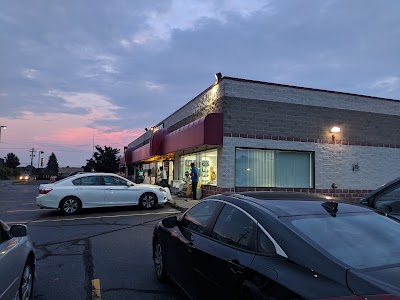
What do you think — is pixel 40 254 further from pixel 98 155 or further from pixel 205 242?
pixel 98 155

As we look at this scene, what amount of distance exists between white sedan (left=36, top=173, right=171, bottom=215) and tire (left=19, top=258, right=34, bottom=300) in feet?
29.8

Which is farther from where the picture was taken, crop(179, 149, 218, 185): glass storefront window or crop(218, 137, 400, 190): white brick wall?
crop(179, 149, 218, 185): glass storefront window

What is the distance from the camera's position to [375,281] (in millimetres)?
2270

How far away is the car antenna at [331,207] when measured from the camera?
3.29 meters

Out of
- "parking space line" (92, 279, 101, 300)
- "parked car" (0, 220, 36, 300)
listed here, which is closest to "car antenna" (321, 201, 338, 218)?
"parked car" (0, 220, 36, 300)

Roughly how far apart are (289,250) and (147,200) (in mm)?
12115

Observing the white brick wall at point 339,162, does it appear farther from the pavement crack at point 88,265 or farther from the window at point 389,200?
the window at point 389,200

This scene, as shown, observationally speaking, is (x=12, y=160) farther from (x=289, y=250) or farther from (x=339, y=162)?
(x=289, y=250)

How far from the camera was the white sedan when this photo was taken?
13.1 metres

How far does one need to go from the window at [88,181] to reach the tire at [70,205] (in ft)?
2.10

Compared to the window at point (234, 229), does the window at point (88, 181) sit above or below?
above

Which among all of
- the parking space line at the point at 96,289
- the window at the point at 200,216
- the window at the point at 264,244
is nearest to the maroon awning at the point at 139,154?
the parking space line at the point at 96,289

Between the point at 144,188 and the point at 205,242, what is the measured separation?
1085 centimetres

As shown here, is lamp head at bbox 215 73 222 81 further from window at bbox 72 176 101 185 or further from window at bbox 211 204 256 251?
window at bbox 211 204 256 251
